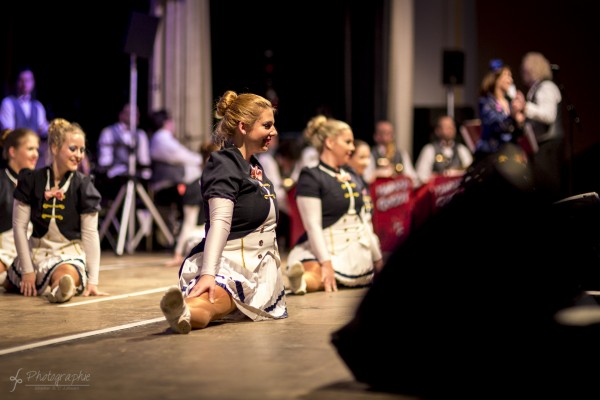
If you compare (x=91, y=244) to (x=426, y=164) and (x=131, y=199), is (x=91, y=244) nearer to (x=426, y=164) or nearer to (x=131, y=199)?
(x=131, y=199)

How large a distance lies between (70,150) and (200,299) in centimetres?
175

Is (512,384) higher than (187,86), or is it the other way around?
(187,86)

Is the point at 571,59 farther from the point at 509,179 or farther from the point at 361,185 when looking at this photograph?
the point at 509,179

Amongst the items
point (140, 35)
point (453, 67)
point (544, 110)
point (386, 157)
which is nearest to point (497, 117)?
point (544, 110)

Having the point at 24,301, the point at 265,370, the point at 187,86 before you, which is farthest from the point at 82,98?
the point at 265,370

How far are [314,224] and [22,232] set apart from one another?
1.66m

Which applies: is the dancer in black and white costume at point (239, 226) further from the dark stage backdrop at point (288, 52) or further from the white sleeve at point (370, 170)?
the dark stage backdrop at point (288, 52)

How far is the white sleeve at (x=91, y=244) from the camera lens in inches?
199

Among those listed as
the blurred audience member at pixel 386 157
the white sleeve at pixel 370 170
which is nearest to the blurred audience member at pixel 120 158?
the white sleeve at pixel 370 170

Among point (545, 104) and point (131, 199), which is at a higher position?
point (545, 104)

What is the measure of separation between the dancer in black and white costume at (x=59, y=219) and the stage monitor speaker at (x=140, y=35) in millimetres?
3575

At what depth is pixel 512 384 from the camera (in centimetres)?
234

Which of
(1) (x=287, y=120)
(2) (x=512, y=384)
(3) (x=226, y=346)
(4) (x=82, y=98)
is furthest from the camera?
(1) (x=287, y=120)

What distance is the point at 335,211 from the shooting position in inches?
220
